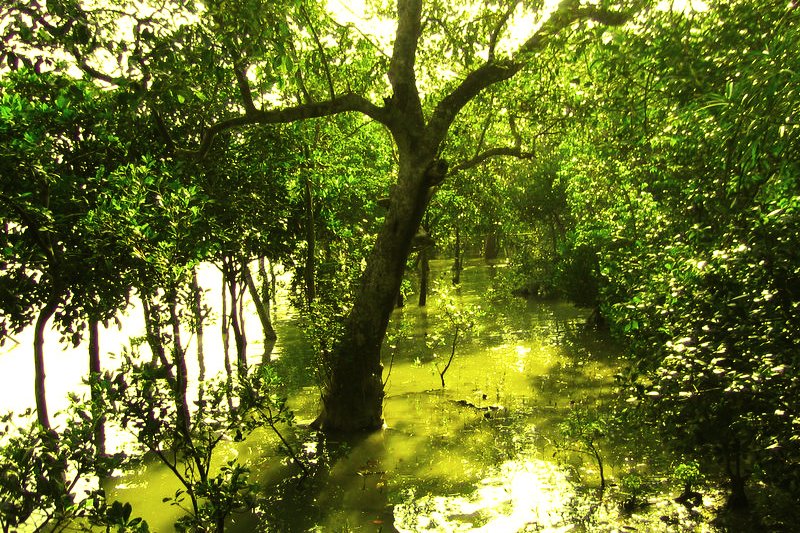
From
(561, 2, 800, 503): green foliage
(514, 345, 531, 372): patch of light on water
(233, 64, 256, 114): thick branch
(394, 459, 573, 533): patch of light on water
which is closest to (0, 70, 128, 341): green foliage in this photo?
(233, 64, 256, 114): thick branch

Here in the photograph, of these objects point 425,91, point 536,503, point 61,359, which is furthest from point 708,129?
point 61,359

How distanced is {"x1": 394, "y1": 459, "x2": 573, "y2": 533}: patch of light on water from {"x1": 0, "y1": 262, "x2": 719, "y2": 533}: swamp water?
0.02m

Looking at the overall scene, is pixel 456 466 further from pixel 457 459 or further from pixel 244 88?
pixel 244 88

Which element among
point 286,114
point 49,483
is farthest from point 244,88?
point 49,483

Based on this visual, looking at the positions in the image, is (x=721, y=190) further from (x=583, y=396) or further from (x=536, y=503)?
(x=583, y=396)

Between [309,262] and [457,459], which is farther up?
[309,262]

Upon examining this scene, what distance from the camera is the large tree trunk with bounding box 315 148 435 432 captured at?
9852mm

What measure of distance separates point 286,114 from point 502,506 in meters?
7.74

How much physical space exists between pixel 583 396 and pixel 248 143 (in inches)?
405

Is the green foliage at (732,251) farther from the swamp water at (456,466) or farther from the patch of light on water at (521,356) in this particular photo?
the patch of light on water at (521,356)

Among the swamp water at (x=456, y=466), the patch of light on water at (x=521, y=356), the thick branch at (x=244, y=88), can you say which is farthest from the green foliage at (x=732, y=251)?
the patch of light on water at (x=521, y=356)

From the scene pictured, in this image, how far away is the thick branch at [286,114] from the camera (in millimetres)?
9062

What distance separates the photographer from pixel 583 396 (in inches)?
469

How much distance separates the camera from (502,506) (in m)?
7.23
